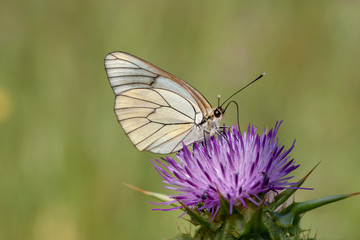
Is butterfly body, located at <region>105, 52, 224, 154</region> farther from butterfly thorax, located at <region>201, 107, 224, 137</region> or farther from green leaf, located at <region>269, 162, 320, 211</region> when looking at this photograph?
green leaf, located at <region>269, 162, 320, 211</region>

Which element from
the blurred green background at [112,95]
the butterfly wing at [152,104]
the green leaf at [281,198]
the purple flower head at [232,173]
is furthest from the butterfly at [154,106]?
the blurred green background at [112,95]

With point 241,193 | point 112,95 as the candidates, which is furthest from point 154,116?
point 112,95

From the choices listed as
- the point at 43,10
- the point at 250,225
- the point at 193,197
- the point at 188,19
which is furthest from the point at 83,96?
the point at 250,225

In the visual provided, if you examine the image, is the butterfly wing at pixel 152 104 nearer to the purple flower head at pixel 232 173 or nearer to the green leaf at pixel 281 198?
the purple flower head at pixel 232 173

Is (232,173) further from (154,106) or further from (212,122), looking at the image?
(154,106)

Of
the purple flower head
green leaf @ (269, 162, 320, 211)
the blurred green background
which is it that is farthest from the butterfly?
the blurred green background

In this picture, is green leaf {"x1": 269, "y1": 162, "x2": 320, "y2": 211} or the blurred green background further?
the blurred green background
